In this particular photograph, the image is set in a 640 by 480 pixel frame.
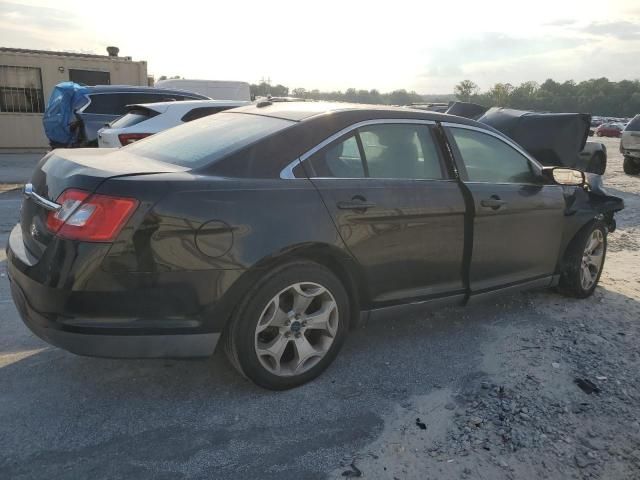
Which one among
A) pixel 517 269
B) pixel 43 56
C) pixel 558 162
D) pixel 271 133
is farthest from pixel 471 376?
pixel 43 56

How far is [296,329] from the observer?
3.13 metres

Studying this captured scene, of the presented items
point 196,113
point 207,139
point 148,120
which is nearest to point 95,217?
point 207,139

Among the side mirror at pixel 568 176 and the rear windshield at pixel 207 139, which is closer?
the rear windshield at pixel 207 139

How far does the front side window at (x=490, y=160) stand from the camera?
3936 millimetres

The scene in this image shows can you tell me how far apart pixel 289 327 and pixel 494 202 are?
5.89 feet

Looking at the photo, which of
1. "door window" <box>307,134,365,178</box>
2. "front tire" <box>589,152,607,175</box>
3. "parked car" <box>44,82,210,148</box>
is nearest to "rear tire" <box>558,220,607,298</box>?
"door window" <box>307,134,365,178</box>

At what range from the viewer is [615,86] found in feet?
363

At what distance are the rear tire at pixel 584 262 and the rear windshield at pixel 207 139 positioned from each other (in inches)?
113

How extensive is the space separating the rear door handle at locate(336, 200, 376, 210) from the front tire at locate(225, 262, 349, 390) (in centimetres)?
37

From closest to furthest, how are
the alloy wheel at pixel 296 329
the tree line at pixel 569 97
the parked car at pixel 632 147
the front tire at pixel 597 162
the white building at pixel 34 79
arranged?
the alloy wheel at pixel 296 329, the front tire at pixel 597 162, the parked car at pixel 632 147, the white building at pixel 34 79, the tree line at pixel 569 97

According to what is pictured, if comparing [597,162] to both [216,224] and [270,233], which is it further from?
[216,224]

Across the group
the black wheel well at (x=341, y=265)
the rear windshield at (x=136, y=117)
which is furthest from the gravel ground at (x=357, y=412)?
the rear windshield at (x=136, y=117)

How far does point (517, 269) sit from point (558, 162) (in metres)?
5.16

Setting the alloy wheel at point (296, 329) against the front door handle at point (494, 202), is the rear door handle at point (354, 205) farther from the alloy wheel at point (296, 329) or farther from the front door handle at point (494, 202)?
the front door handle at point (494, 202)
